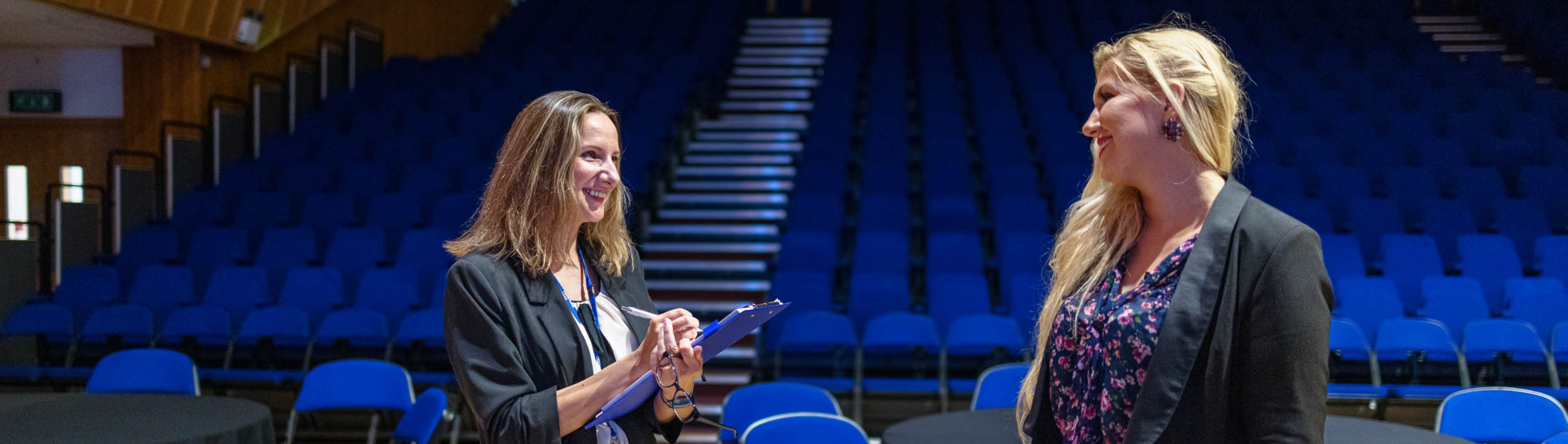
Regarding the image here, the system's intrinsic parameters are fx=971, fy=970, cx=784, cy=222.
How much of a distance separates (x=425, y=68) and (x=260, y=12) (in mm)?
1551

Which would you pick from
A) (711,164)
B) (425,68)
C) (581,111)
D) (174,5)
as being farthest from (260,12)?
(581,111)

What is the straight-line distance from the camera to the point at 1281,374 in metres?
0.95

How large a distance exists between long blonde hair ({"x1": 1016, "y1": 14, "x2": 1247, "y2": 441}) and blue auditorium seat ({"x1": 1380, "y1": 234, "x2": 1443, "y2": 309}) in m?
5.01

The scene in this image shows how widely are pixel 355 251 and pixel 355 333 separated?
973 mm

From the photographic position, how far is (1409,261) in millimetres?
5551

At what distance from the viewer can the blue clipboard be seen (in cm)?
125

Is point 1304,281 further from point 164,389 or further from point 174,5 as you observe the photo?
point 174,5

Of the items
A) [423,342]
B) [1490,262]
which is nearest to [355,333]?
[423,342]

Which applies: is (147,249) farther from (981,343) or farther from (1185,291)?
(1185,291)

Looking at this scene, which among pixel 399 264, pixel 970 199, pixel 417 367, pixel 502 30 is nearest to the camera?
pixel 417 367

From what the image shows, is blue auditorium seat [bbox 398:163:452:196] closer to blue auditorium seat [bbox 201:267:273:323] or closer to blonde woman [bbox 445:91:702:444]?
blue auditorium seat [bbox 201:267:273:323]

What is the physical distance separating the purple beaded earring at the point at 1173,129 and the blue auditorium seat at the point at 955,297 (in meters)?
4.11

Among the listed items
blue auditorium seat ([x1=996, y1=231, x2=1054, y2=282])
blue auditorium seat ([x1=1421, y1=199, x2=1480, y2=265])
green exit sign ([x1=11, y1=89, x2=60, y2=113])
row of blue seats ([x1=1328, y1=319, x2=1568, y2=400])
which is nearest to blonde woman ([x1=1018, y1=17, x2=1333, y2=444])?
row of blue seats ([x1=1328, y1=319, x2=1568, y2=400])

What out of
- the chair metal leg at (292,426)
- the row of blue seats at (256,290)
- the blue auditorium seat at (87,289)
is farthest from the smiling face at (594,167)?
the blue auditorium seat at (87,289)
